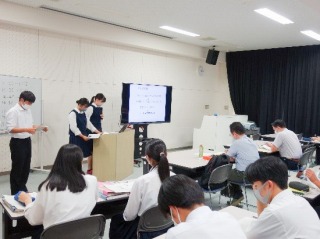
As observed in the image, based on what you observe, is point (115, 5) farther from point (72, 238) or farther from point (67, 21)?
point (72, 238)

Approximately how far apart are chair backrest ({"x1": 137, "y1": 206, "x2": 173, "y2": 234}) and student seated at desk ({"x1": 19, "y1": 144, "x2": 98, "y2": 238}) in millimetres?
403

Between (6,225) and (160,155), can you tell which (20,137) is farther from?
(160,155)

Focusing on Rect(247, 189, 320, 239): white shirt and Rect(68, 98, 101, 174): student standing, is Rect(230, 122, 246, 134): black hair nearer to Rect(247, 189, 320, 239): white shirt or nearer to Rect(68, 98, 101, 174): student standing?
Rect(68, 98, 101, 174): student standing

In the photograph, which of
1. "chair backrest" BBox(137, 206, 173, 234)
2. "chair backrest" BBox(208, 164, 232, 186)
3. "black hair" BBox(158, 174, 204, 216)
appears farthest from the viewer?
"chair backrest" BBox(208, 164, 232, 186)

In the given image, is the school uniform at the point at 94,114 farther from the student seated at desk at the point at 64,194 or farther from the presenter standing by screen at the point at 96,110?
the student seated at desk at the point at 64,194

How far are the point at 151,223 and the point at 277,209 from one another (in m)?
1.08

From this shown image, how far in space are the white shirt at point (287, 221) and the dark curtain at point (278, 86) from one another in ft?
24.4

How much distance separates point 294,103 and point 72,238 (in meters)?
7.95

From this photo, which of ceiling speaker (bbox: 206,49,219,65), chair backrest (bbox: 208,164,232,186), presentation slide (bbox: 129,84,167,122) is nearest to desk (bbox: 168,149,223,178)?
chair backrest (bbox: 208,164,232,186)

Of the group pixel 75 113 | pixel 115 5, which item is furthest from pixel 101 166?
pixel 115 5

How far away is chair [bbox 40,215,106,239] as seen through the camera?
77.9 inches

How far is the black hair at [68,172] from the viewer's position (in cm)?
212

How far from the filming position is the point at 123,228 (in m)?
2.65

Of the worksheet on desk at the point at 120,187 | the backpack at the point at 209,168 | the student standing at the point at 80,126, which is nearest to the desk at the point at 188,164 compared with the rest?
the backpack at the point at 209,168
